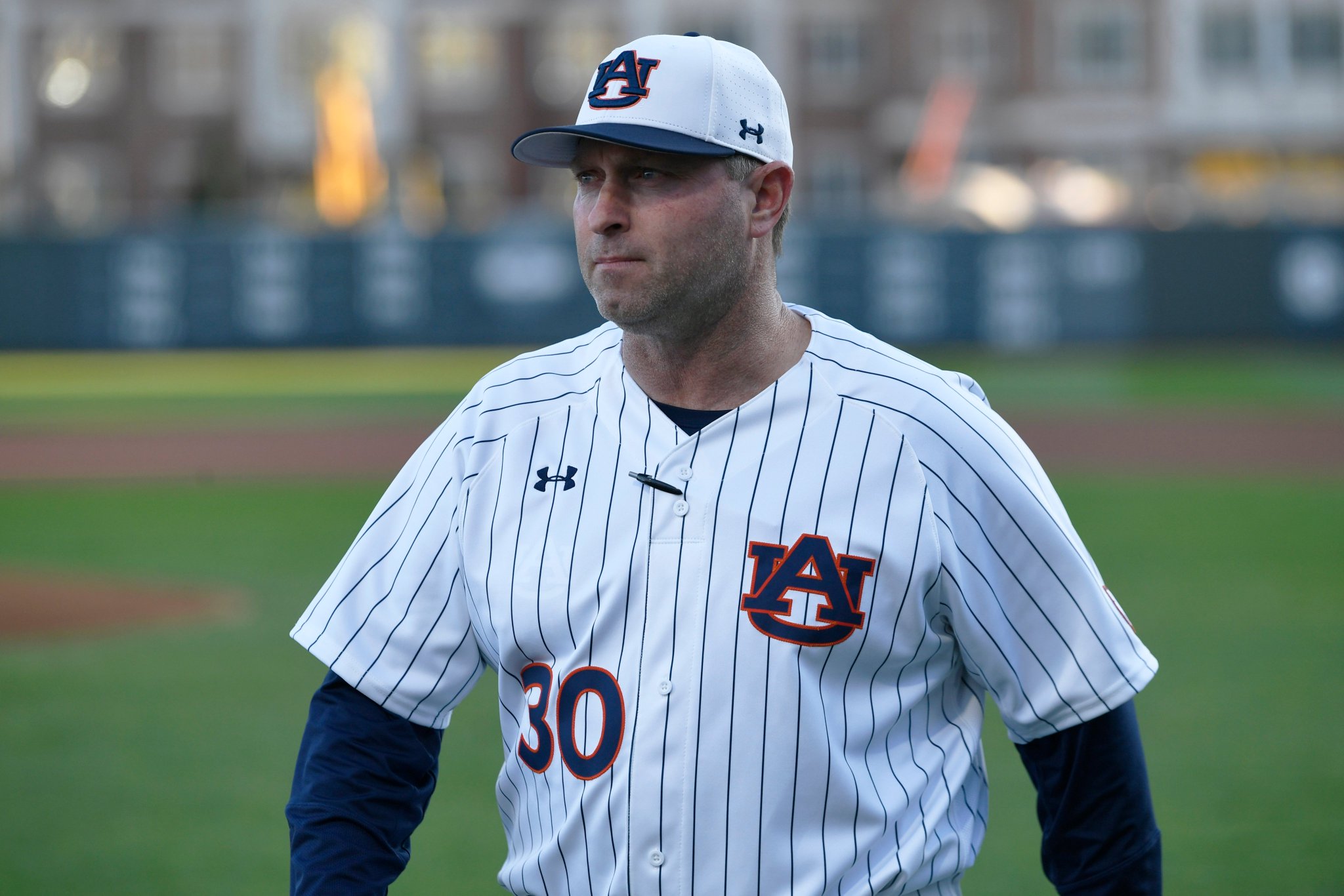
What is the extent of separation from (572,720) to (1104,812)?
2.38 feet

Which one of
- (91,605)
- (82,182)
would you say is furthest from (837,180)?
(91,605)

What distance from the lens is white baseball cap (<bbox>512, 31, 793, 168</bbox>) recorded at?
2.03m

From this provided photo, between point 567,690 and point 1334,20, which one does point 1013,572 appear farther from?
point 1334,20

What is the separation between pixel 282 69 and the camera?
4156cm

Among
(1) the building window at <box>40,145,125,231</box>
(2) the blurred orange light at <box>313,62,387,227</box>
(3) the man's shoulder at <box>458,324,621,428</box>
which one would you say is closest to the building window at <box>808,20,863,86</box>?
(2) the blurred orange light at <box>313,62,387,227</box>

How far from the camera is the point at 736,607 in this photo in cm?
204

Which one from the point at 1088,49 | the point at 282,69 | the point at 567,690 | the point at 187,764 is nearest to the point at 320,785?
the point at 567,690

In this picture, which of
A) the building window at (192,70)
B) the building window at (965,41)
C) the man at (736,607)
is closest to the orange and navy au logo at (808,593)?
the man at (736,607)

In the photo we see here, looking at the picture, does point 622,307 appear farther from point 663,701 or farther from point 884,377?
point 663,701

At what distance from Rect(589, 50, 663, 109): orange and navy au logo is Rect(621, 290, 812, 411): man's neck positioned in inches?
12.6

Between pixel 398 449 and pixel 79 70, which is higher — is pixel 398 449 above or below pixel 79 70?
below

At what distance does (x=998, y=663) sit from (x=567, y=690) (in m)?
0.59

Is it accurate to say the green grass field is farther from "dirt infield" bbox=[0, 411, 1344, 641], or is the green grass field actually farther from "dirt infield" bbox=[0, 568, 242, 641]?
"dirt infield" bbox=[0, 411, 1344, 641]

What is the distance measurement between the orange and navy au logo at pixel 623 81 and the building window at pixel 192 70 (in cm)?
A: 4282
